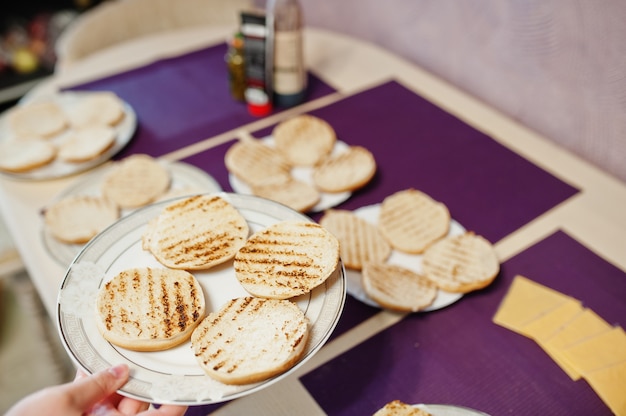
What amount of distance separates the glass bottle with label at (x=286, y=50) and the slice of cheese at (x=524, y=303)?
869 mm

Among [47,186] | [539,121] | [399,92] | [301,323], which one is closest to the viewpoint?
[301,323]

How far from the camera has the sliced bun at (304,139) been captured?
1.39 meters

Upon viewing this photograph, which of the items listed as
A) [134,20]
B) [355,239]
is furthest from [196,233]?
[134,20]

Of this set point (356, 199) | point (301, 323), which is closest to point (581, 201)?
point (356, 199)

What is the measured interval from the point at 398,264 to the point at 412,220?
0.12 metres

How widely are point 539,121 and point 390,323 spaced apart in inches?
32.1

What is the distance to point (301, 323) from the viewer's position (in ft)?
2.42

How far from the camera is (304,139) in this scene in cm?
145

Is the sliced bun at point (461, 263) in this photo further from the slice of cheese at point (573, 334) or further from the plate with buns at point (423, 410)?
the plate with buns at point (423, 410)

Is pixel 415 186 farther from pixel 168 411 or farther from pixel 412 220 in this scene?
pixel 168 411

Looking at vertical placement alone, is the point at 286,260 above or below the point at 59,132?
above

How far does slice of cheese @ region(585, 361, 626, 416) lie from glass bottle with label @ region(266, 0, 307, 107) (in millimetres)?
1091

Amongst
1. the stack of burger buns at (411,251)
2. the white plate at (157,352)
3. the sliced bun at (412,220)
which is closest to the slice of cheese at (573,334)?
the stack of burger buns at (411,251)

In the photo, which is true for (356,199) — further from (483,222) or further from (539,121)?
(539,121)
